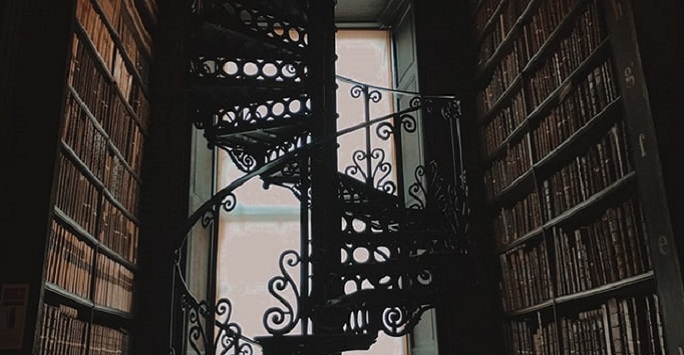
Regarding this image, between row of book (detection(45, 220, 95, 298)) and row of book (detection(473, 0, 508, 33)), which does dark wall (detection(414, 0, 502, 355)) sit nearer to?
row of book (detection(473, 0, 508, 33))

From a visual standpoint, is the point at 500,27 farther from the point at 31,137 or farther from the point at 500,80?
the point at 31,137

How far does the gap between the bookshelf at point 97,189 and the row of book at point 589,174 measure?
1.69 metres

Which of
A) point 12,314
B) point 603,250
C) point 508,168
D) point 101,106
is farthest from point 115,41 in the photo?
point 603,250

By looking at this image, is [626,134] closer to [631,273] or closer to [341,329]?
[631,273]

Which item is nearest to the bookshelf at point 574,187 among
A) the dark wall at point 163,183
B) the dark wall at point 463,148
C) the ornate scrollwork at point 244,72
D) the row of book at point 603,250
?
the row of book at point 603,250

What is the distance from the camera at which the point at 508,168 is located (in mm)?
3008

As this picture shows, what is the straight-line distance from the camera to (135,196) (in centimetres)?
306

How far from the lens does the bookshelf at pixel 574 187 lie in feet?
5.95

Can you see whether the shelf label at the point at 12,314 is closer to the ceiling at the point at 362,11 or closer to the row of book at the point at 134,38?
the row of book at the point at 134,38

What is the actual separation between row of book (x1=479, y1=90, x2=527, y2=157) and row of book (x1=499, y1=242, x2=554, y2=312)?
1.78 ft

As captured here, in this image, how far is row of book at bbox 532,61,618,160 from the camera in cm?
208

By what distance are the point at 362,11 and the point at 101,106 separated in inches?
118

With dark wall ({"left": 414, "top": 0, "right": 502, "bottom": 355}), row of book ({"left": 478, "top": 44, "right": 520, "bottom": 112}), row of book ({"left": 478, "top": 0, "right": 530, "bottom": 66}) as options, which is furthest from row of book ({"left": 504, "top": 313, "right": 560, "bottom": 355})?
row of book ({"left": 478, "top": 0, "right": 530, "bottom": 66})

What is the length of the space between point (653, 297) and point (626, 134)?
19.0 inches
